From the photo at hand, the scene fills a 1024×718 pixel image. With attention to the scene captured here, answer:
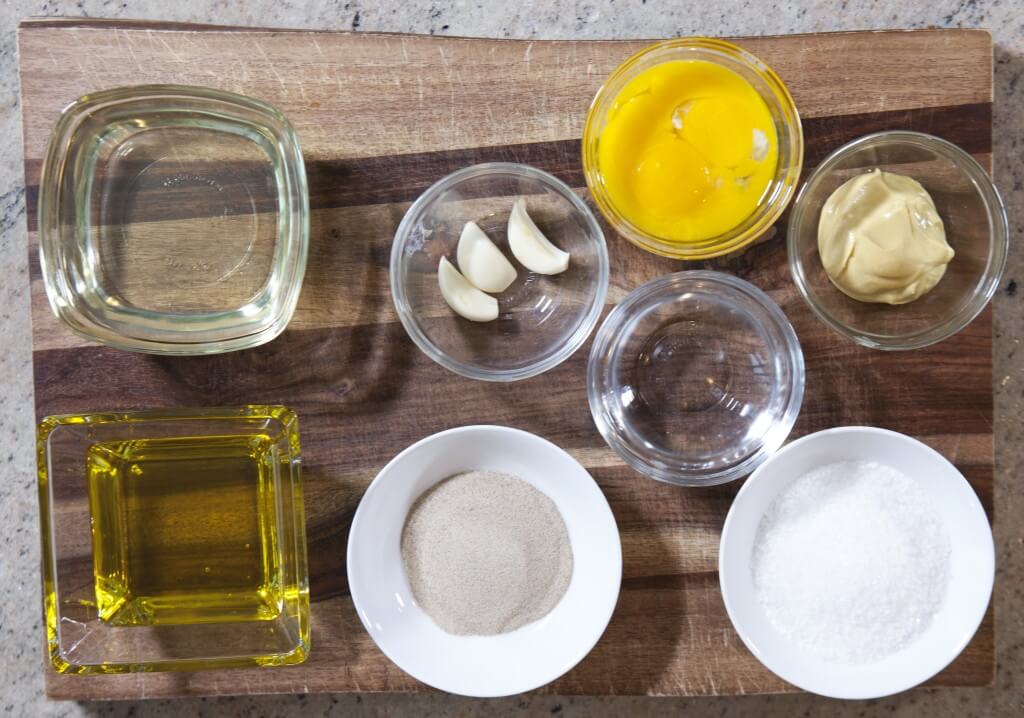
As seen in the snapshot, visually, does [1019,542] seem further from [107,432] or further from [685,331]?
[107,432]

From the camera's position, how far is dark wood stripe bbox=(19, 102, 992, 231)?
0.98 m

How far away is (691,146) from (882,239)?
0.23 meters

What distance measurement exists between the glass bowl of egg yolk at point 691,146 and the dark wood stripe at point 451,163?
0.04 metres

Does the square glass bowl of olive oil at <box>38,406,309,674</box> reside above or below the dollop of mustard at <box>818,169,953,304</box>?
below

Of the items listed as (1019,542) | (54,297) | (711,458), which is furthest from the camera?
(1019,542)

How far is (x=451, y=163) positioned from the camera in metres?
0.99

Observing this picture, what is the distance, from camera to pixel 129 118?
3.18ft

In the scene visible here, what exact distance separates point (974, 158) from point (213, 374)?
935mm

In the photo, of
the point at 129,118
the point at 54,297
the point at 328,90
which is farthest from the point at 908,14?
the point at 54,297

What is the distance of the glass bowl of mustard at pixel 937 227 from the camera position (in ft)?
3.10

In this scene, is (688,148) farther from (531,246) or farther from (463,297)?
(463,297)

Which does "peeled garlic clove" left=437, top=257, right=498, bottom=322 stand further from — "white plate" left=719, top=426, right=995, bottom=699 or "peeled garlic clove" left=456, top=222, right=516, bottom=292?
"white plate" left=719, top=426, right=995, bottom=699

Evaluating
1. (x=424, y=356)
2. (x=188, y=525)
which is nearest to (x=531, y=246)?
(x=424, y=356)

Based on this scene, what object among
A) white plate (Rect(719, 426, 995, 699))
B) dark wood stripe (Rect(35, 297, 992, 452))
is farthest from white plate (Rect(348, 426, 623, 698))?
white plate (Rect(719, 426, 995, 699))
